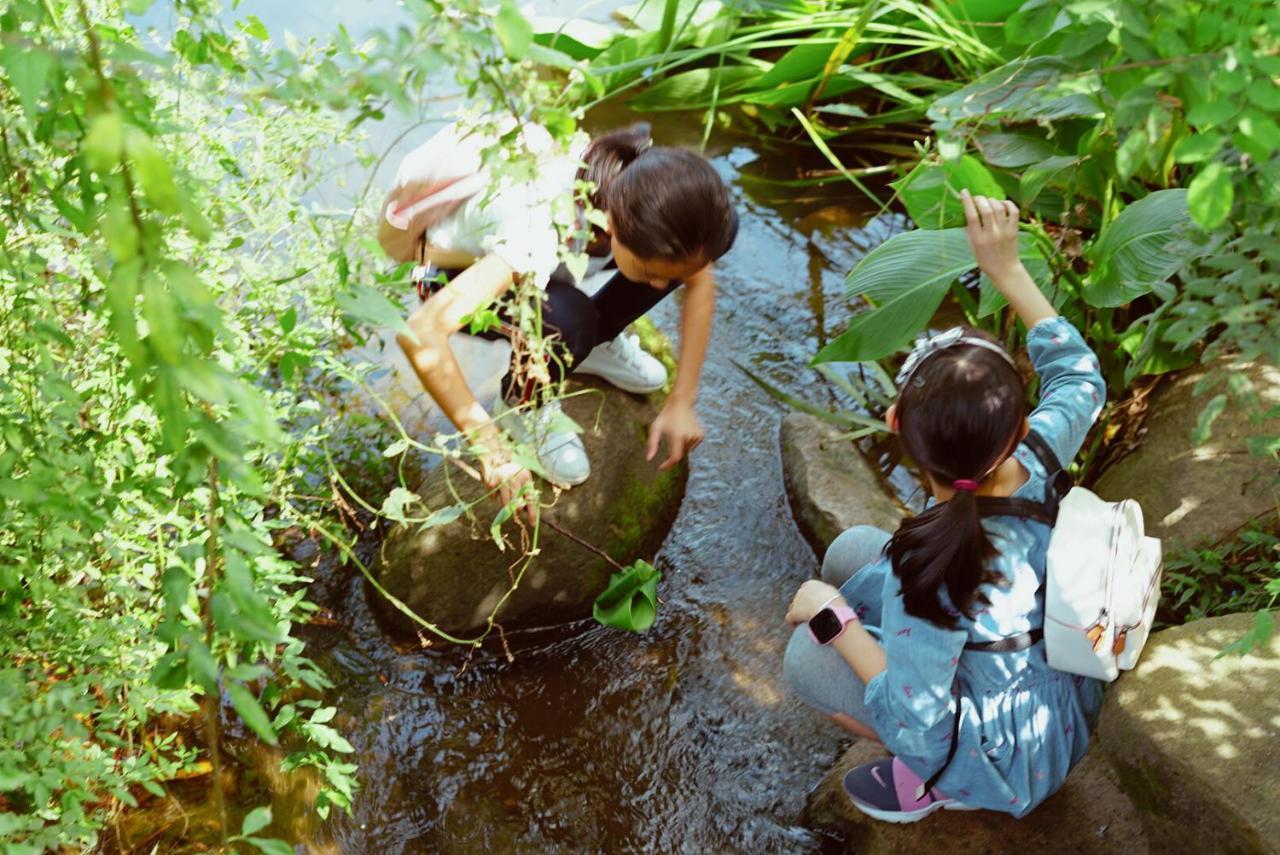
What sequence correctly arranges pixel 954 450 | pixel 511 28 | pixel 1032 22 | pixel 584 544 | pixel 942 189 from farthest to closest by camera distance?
pixel 942 189
pixel 584 544
pixel 954 450
pixel 1032 22
pixel 511 28

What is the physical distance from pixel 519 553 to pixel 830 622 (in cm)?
80

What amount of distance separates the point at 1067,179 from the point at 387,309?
2080mm

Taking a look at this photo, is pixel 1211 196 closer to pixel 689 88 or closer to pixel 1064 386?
pixel 1064 386

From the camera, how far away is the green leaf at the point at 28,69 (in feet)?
3.01

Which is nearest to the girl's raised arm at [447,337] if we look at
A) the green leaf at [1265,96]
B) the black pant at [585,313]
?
the black pant at [585,313]

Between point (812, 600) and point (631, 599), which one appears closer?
point (812, 600)

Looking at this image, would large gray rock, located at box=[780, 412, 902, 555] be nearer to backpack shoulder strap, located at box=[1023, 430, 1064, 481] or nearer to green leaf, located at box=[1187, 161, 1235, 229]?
backpack shoulder strap, located at box=[1023, 430, 1064, 481]

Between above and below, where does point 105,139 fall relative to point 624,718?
above

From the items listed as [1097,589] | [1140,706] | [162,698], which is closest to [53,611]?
[162,698]

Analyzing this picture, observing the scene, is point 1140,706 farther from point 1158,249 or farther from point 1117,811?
point 1158,249

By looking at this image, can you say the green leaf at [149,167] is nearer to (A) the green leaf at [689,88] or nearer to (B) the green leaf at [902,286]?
(B) the green leaf at [902,286]

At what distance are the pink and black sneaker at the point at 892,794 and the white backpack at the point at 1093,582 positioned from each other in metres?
0.36

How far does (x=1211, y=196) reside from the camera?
44.3 inches

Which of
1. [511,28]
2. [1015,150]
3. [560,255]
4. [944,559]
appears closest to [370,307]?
[511,28]
